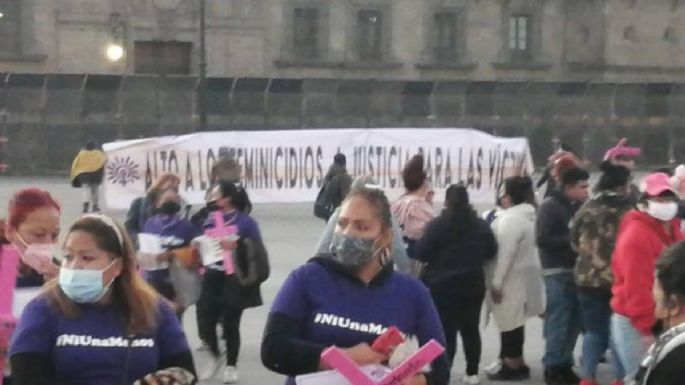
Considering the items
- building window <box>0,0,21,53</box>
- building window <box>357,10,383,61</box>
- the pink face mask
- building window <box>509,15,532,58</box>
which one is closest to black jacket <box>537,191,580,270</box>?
the pink face mask

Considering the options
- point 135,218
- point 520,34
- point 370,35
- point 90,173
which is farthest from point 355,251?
point 520,34

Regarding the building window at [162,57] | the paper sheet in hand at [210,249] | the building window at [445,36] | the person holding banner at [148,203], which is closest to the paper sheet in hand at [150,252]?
the person holding banner at [148,203]

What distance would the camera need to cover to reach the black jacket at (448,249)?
31.6 ft

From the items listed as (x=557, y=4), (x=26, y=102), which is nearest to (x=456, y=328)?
(x=26, y=102)

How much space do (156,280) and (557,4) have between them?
152ft

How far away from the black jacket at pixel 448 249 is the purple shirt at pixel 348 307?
5.01 meters

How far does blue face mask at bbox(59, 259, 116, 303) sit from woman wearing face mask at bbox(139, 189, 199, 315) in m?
5.61

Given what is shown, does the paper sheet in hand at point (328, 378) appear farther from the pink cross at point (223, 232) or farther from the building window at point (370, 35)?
the building window at point (370, 35)

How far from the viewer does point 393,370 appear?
4.39 meters

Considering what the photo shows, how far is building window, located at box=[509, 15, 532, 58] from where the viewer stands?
53656mm

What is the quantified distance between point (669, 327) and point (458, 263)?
18.8ft

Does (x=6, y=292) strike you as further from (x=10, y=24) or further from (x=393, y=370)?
(x=10, y=24)

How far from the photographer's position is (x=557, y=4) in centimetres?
5422

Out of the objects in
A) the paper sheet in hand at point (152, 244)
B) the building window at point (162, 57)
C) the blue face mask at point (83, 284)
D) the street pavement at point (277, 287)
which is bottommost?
the street pavement at point (277, 287)
